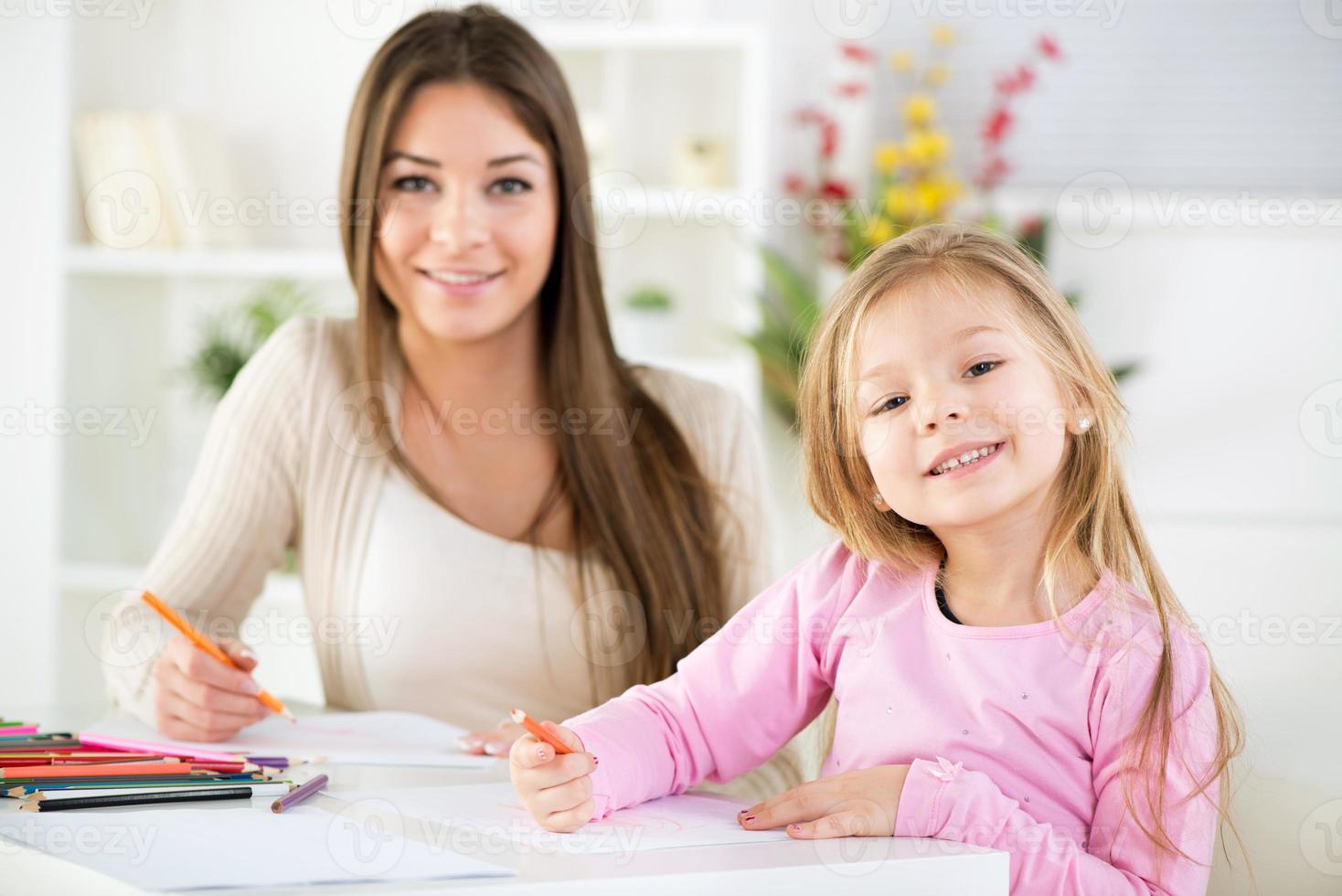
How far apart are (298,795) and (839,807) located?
381mm

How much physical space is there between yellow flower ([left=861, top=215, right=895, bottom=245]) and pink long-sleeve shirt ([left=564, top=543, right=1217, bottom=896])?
6.27ft

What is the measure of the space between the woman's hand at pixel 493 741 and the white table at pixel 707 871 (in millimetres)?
280

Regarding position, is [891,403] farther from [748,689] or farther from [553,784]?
[553,784]

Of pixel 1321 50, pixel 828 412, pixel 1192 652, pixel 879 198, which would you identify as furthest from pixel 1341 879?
pixel 1321 50

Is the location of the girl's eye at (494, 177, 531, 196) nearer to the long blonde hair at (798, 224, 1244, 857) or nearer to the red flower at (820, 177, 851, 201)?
the long blonde hair at (798, 224, 1244, 857)

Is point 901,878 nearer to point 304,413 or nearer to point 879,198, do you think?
point 304,413

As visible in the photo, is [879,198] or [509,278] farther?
[879,198]

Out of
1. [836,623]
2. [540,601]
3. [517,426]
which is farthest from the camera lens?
[517,426]

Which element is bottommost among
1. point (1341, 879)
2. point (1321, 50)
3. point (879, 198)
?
point (1341, 879)

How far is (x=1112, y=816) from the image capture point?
2.93 feet

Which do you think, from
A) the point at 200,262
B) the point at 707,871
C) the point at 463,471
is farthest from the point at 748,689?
the point at 200,262

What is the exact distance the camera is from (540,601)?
1497mm

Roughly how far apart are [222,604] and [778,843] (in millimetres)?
889

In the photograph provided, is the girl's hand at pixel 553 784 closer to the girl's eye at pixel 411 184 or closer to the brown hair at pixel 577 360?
the brown hair at pixel 577 360
